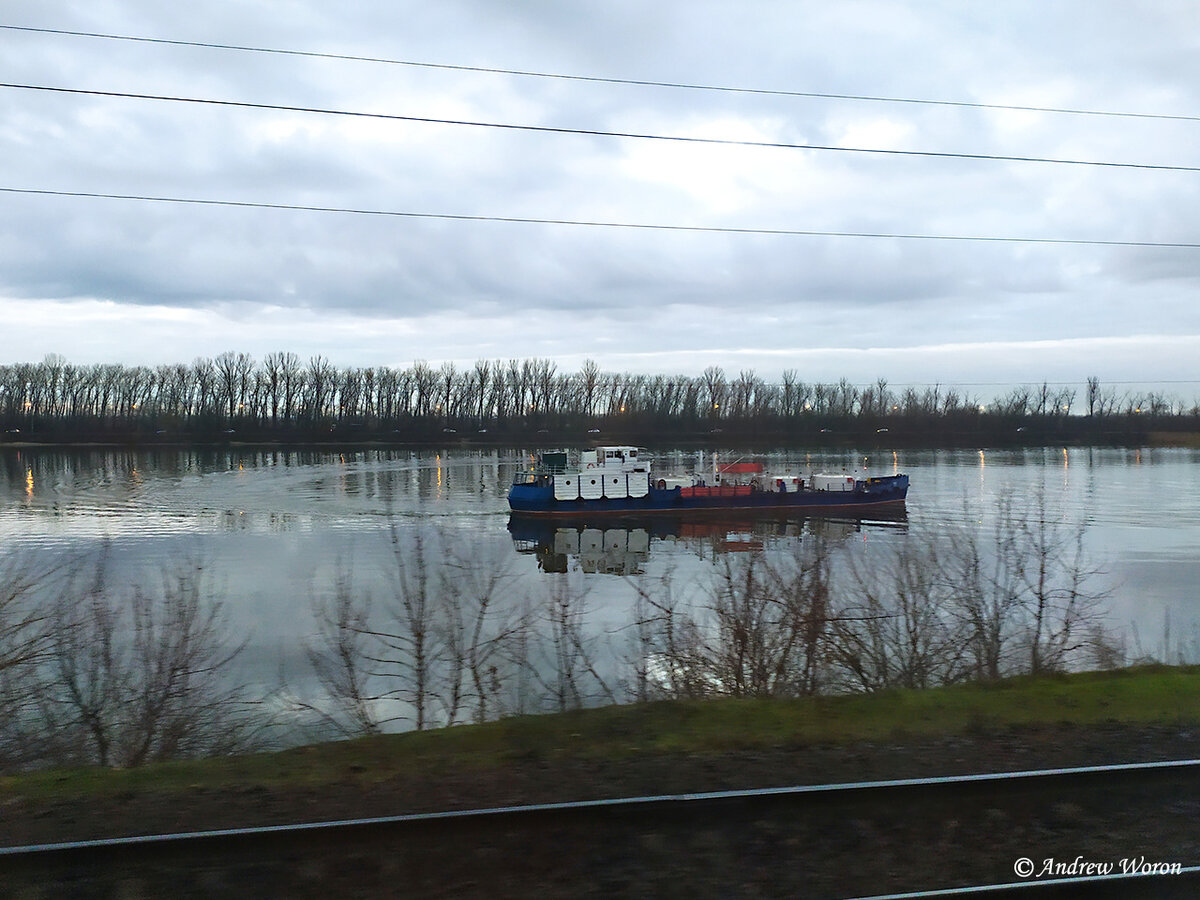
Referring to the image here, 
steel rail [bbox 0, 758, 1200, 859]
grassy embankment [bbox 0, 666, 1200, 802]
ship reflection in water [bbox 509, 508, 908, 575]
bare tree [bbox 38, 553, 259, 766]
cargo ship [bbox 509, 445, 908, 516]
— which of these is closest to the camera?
steel rail [bbox 0, 758, 1200, 859]

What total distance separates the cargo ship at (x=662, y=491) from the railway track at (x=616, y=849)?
130 feet

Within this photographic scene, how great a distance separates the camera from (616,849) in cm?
532

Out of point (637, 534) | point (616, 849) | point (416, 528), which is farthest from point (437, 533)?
point (616, 849)

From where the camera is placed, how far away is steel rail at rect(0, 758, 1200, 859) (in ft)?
16.5

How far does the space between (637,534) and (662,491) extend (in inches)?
310

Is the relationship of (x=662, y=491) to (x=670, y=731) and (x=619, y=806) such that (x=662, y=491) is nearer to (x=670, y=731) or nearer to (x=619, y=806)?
(x=670, y=731)

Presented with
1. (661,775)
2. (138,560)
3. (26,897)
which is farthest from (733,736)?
(138,560)

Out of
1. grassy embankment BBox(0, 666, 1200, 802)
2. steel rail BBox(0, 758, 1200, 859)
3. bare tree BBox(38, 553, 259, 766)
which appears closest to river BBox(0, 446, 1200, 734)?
bare tree BBox(38, 553, 259, 766)

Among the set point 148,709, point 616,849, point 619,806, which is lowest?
point 148,709

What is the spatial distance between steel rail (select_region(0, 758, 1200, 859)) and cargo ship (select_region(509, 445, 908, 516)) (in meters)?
39.5

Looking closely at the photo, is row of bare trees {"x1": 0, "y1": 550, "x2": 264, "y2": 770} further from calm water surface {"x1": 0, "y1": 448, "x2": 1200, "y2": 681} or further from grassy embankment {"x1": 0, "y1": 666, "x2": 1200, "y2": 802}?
calm water surface {"x1": 0, "y1": 448, "x2": 1200, "y2": 681}

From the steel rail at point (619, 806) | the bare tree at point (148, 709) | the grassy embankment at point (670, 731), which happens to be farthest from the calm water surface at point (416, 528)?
the steel rail at point (619, 806)

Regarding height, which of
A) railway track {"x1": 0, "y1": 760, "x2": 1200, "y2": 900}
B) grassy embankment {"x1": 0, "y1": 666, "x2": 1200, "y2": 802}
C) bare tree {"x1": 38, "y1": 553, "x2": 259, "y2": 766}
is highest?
railway track {"x1": 0, "y1": 760, "x2": 1200, "y2": 900}

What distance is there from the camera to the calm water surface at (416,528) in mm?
21172
